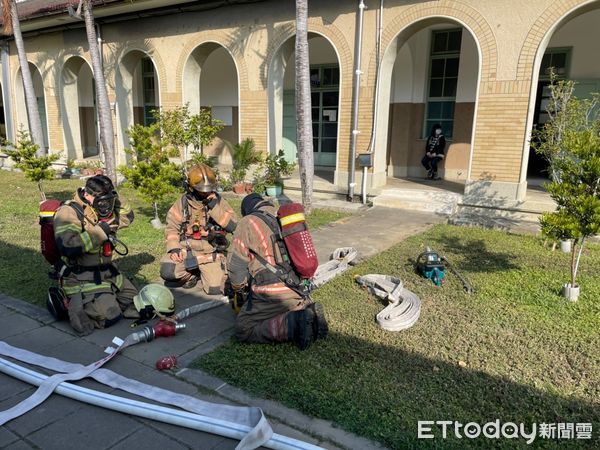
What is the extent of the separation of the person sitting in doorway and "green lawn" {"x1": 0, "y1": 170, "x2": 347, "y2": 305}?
3619 mm

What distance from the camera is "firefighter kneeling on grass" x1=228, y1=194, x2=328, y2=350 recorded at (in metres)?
3.85

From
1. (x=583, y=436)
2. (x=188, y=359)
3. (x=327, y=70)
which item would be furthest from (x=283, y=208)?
(x=327, y=70)

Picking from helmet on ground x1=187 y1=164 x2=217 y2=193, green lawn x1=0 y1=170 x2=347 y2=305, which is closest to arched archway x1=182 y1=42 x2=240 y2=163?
green lawn x1=0 y1=170 x2=347 y2=305

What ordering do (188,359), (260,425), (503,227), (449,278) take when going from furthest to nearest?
1. (503,227)
2. (449,278)
3. (188,359)
4. (260,425)

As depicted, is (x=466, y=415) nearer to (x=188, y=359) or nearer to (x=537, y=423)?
(x=537, y=423)

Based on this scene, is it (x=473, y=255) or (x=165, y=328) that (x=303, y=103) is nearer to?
(x=473, y=255)

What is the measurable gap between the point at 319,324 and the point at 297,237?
82 cm

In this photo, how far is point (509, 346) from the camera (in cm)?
404

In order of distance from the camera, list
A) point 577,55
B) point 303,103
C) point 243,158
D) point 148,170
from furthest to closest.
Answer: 1. point 243,158
2. point 577,55
3. point 303,103
4. point 148,170

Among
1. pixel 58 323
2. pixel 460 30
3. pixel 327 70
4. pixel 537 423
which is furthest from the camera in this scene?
pixel 327 70

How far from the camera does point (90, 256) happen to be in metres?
4.50

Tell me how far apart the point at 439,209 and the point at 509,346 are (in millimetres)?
5716

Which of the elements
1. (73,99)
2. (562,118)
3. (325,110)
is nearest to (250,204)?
(562,118)

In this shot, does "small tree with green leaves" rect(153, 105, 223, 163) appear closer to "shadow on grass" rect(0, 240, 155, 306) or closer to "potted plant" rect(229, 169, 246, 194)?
"potted plant" rect(229, 169, 246, 194)
